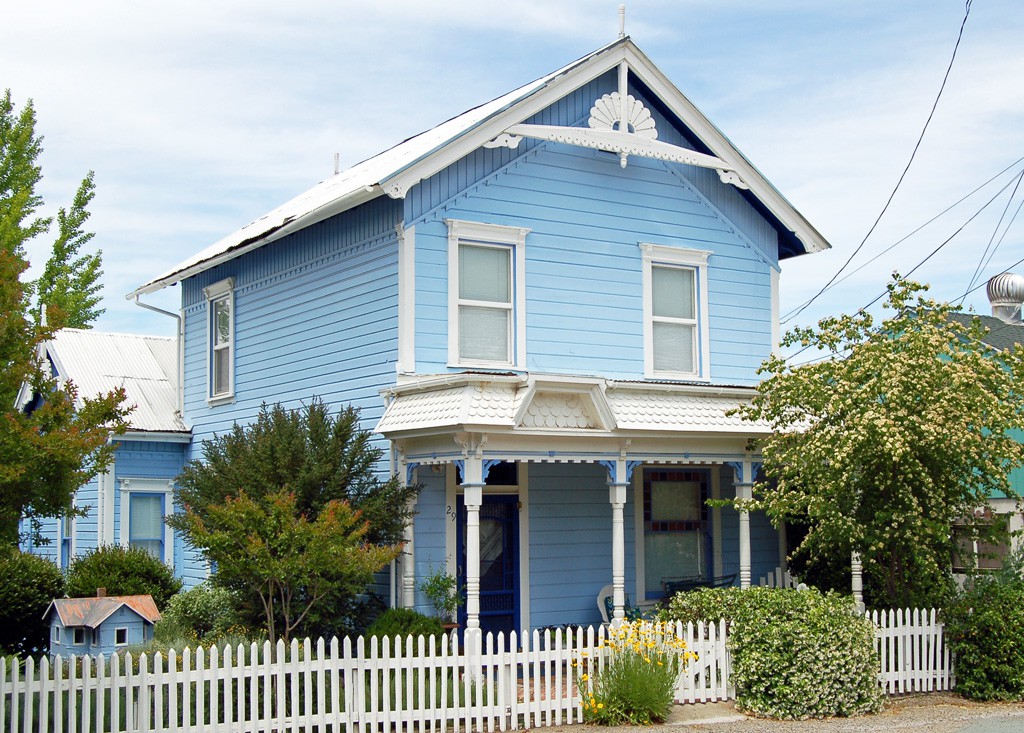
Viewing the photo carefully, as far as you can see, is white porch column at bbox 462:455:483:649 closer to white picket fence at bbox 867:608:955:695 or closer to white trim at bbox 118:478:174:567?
white picket fence at bbox 867:608:955:695

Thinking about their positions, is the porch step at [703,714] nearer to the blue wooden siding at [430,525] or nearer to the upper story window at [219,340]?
the blue wooden siding at [430,525]

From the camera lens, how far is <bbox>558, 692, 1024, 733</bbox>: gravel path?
1273 centimetres

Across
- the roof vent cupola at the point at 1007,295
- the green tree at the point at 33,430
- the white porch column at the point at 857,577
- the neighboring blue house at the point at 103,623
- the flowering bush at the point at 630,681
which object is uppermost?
the roof vent cupola at the point at 1007,295

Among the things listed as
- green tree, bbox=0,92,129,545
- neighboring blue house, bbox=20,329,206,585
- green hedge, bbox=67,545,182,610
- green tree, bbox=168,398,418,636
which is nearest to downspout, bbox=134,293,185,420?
neighboring blue house, bbox=20,329,206,585

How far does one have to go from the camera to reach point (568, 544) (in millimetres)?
17328

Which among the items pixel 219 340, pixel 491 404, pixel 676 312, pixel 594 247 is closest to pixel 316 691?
pixel 491 404

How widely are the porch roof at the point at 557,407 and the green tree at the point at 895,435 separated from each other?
0.56 m

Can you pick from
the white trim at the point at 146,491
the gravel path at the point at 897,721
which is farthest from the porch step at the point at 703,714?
the white trim at the point at 146,491

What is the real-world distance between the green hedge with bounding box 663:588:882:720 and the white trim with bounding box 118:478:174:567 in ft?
37.3

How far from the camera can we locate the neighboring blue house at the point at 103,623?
14.0 meters

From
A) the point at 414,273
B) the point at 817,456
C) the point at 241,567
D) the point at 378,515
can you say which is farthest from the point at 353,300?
the point at 817,456

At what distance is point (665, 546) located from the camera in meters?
18.4

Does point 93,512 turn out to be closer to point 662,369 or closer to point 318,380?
point 318,380

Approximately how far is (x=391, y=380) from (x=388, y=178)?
2635mm
